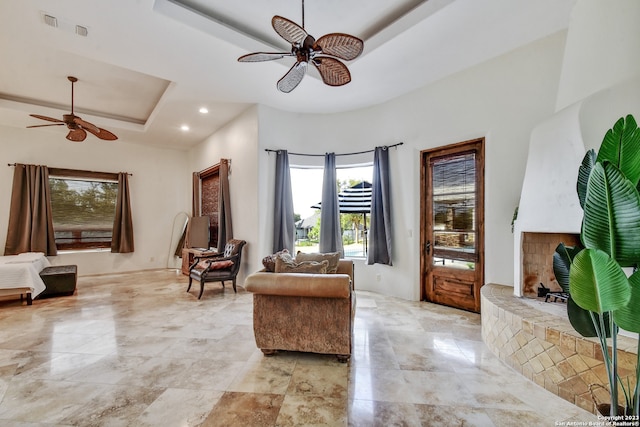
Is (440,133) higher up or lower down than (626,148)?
higher up

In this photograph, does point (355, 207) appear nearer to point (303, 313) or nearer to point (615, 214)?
point (303, 313)

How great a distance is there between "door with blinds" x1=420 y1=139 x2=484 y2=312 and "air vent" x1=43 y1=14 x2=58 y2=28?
447 centimetres

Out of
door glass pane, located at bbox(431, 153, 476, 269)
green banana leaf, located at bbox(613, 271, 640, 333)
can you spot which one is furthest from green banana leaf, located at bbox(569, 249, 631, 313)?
door glass pane, located at bbox(431, 153, 476, 269)

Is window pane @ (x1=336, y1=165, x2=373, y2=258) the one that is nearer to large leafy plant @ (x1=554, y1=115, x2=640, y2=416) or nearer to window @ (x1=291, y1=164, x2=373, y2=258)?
window @ (x1=291, y1=164, x2=373, y2=258)

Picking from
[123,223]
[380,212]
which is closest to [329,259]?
[380,212]

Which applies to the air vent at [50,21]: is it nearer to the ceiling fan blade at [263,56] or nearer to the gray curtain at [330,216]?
the ceiling fan blade at [263,56]

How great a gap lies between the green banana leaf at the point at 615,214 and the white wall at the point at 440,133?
223 centimetres

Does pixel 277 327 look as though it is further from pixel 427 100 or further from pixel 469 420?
pixel 427 100

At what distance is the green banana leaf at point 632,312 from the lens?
116 cm

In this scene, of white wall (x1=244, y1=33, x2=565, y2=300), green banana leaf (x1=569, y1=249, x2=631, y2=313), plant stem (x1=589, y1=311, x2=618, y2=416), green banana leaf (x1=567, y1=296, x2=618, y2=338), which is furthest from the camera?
white wall (x1=244, y1=33, x2=565, y2=300)

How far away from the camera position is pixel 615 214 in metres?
1.18

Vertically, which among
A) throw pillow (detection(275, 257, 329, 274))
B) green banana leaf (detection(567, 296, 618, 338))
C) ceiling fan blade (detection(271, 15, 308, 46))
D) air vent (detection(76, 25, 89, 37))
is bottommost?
green banana leaf (detection(567, 296, 618, 338))

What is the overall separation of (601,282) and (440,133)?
3121 mm

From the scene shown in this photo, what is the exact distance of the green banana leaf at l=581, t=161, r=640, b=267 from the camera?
3.75ft
